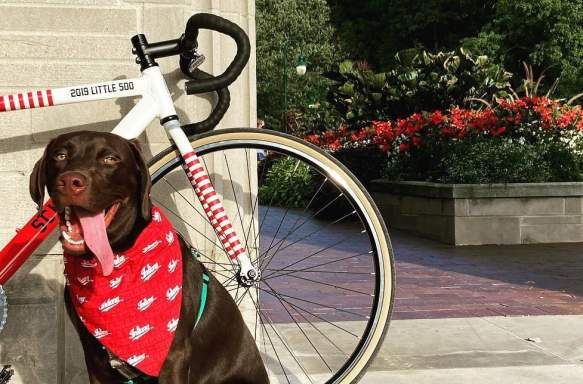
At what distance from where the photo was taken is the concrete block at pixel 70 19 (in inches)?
143

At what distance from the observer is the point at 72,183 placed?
226cm

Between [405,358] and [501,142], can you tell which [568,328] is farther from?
[501,142]

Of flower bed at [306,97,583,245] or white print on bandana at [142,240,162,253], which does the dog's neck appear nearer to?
white print on bandana at [142,240,162,253]

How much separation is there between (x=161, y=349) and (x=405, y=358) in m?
2.07

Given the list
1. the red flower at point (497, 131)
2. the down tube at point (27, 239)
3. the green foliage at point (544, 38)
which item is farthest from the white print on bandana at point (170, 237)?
the green foliage at point (544, 38)

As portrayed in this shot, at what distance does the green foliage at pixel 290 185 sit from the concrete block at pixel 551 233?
5704mm

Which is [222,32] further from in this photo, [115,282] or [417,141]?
[417,141]

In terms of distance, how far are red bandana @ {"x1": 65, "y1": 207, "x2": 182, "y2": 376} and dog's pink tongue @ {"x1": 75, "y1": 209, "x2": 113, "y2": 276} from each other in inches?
7.2

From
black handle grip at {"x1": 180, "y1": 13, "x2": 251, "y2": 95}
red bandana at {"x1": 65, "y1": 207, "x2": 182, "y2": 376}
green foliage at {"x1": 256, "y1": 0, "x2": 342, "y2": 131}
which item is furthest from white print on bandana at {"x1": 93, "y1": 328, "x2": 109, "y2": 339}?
green foliage at {"x1": 256, "y1": 0, "x2": 342, "y2": 131}

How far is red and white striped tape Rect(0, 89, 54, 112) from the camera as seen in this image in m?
3.17

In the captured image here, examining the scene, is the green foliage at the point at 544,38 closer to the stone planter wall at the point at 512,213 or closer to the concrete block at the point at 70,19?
the stone planter wall at the point at 512,213

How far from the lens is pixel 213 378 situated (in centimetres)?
289

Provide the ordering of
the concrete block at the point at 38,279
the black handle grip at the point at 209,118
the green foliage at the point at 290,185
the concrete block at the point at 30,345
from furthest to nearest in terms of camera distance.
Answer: the green foliage at the point at 290,185
the concrete block at the point at 38,279
the concrete block at the point at 30,345
the black handle grip at the point at 209,118

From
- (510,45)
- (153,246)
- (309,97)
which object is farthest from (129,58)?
(309,97)
